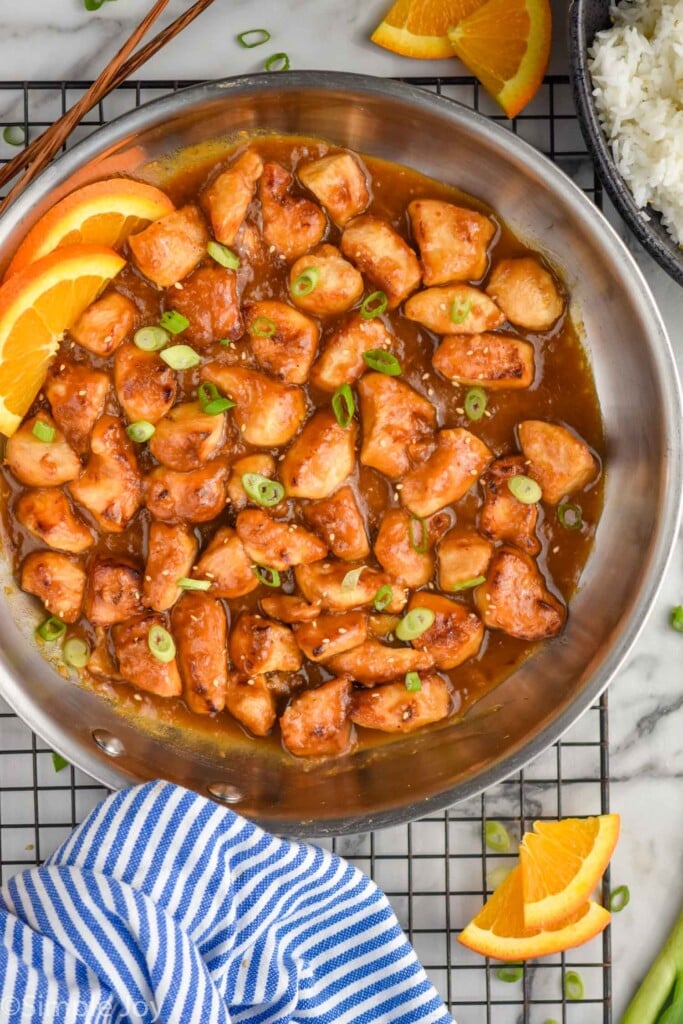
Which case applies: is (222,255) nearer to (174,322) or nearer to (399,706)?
(174,322)

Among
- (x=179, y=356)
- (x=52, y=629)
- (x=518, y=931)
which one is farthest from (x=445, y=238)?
(x=518, y=931)

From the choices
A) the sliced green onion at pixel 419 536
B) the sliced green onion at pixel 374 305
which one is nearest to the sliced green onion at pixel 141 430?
the sliced green onion at pixel 374 305

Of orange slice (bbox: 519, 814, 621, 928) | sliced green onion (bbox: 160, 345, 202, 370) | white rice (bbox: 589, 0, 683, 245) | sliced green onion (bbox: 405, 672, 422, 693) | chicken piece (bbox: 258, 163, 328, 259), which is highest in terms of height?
white rice (bbox: 589, 0, 683, 245)

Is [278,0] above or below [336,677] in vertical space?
above

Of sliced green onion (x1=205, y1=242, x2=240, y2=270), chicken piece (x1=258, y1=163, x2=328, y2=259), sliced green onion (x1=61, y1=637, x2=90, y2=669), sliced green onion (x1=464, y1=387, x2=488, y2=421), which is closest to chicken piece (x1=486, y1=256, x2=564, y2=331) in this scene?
sliced green onion (x1=464, y1=387, x2=488, y2=421)

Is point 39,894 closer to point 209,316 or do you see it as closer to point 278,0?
point 209,316

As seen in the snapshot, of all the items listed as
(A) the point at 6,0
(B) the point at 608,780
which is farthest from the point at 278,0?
(B) the point at 608,780

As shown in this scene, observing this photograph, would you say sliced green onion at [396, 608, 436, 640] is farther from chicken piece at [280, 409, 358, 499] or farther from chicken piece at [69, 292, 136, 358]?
chicken piece at [69, 292, 136, 358]
